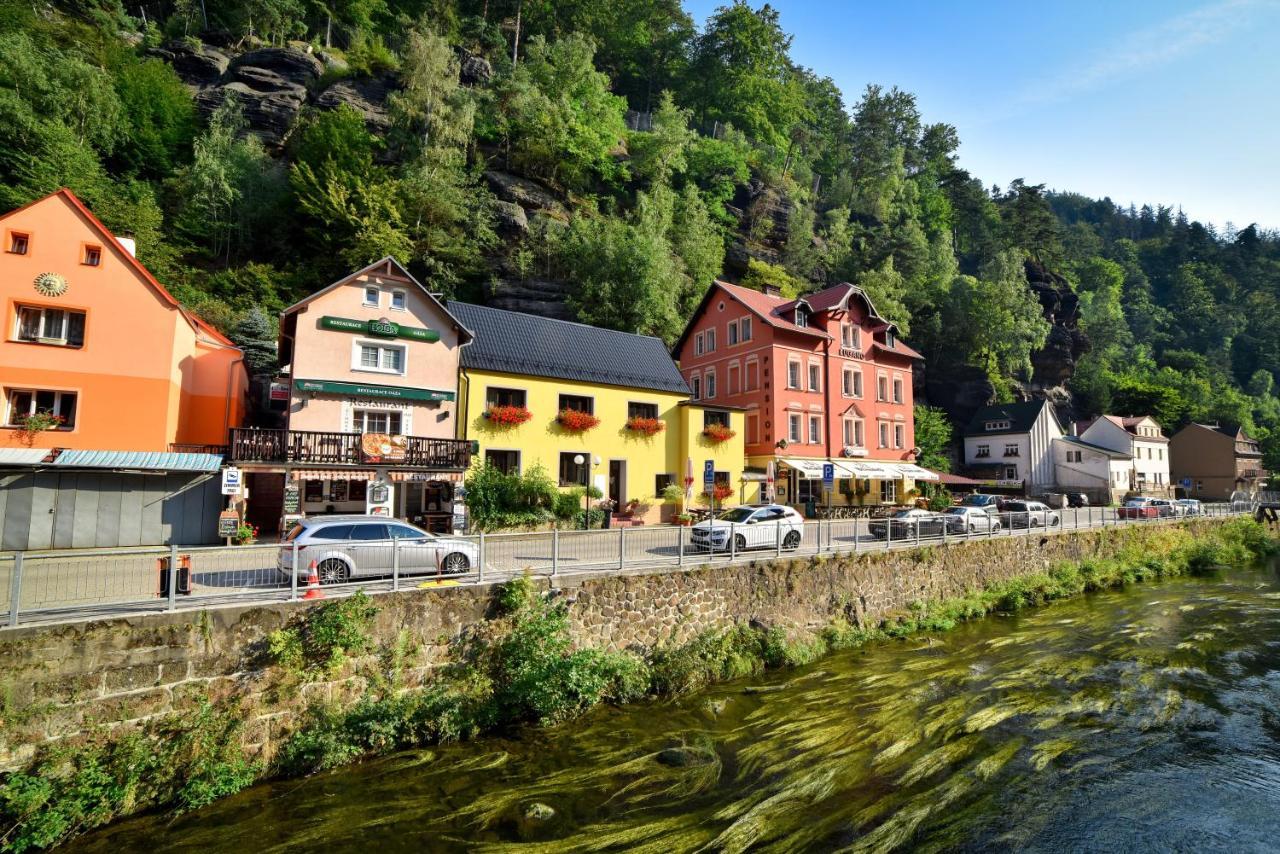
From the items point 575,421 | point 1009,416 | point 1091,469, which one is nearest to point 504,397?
point 575,421

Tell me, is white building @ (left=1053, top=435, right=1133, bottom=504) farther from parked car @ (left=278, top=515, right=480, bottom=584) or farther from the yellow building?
parked car @ (left=278, top=515, right=480, bottom=584)

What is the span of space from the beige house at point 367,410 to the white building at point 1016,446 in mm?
51125

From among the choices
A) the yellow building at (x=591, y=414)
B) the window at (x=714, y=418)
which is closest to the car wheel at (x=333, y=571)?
the yellow building at (x=591, y=414)

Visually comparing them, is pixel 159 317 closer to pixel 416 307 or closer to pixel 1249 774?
pixel 416 307

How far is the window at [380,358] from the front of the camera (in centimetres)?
2383

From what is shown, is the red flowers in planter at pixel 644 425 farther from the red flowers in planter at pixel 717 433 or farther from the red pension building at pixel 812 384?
the red pension building at pixel 812 384

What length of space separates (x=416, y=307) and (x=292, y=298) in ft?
59.3

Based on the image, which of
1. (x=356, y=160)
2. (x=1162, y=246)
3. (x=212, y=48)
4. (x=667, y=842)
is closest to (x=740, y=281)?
(x=356, y=160)

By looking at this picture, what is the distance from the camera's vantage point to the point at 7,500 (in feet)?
58.9

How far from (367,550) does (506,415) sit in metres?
14.1

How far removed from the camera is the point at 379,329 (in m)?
23.8

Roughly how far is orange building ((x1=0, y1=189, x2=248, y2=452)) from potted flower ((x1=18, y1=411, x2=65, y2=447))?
3 centimetres

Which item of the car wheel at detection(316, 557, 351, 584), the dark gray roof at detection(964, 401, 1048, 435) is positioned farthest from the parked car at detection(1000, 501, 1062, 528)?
the dark gray roof at detection(964, 401, 1048, 435)

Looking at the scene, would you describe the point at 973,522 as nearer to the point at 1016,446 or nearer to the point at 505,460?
the point at 505,460
